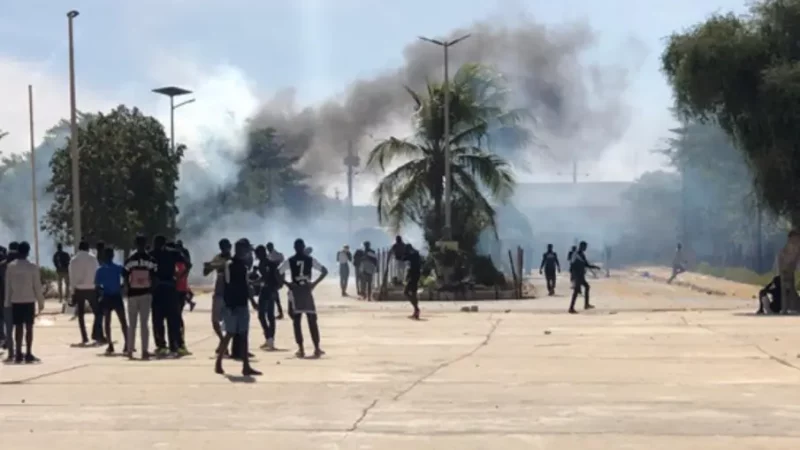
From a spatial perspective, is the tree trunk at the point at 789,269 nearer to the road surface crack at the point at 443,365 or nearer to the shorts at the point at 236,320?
the road surface crack at the point at 443,365

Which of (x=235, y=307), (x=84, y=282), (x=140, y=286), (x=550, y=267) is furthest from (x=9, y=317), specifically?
(x=550, y=267)

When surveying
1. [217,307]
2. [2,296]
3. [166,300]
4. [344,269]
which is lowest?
[217,307]

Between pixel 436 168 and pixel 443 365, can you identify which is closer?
pixel 443 365

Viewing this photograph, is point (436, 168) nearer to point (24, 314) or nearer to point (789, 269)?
point (789, 269)

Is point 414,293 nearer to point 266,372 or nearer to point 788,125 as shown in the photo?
point 788,125

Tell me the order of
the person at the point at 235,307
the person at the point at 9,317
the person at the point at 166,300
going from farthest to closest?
the person at the point at 9,317
the person at the point at 166,300
the person at the point at 235,307

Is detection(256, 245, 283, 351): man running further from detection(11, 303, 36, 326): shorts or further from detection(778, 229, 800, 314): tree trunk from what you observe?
detection(778, 229, 800, 314): tree trunk

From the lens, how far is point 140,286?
1833 centimetres

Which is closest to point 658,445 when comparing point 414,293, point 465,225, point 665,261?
point 414,293

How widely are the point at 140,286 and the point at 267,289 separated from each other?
2.06 m

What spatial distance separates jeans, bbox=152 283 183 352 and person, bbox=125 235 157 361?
0.40 feet

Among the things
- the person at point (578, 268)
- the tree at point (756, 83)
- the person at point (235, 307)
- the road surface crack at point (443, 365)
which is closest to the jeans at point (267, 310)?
the road surface crack at point (443, 365)

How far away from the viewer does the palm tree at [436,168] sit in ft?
142

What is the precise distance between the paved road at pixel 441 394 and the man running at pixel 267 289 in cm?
63
